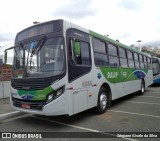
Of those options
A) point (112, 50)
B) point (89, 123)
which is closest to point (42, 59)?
point (89, 123)

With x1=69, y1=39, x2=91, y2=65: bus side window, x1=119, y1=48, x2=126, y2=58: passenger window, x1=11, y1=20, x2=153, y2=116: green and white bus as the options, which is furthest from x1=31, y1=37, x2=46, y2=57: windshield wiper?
x1=119, y1=48, x2=126, y2=58: passenger window

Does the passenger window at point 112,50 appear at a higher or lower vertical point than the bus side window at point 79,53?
higher

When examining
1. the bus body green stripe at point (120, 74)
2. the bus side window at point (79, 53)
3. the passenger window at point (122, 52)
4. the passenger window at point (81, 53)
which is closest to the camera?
the bus side window at point (79, 53)

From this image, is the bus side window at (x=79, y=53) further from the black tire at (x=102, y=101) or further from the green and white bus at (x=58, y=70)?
the black tire at (x=102, y=101)

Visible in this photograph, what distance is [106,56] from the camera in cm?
873

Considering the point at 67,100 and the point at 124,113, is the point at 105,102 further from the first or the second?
the point at 67,100

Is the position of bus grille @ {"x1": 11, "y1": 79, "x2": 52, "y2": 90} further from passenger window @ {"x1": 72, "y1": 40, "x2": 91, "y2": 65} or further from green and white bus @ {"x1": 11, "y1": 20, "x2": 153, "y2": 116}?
passenger window @ {"x1": 72, "y1": 40, "x2": 91, "y2": 65}

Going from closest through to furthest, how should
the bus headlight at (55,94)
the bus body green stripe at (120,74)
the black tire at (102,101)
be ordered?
1. the bus headlight at (55,94)
2. the black tire at (102,101)
3. the bus body green stripe at (120,74)

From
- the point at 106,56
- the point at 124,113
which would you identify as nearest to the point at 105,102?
the point at 124,113

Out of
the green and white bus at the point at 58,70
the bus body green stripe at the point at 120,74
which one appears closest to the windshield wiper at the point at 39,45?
the green and white bus at the point at 58,70

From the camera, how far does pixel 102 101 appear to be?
8109mm

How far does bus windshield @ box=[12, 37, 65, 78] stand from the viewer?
604 centimetres

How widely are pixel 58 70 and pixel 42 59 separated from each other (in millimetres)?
652

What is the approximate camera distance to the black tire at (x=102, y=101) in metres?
7.85
